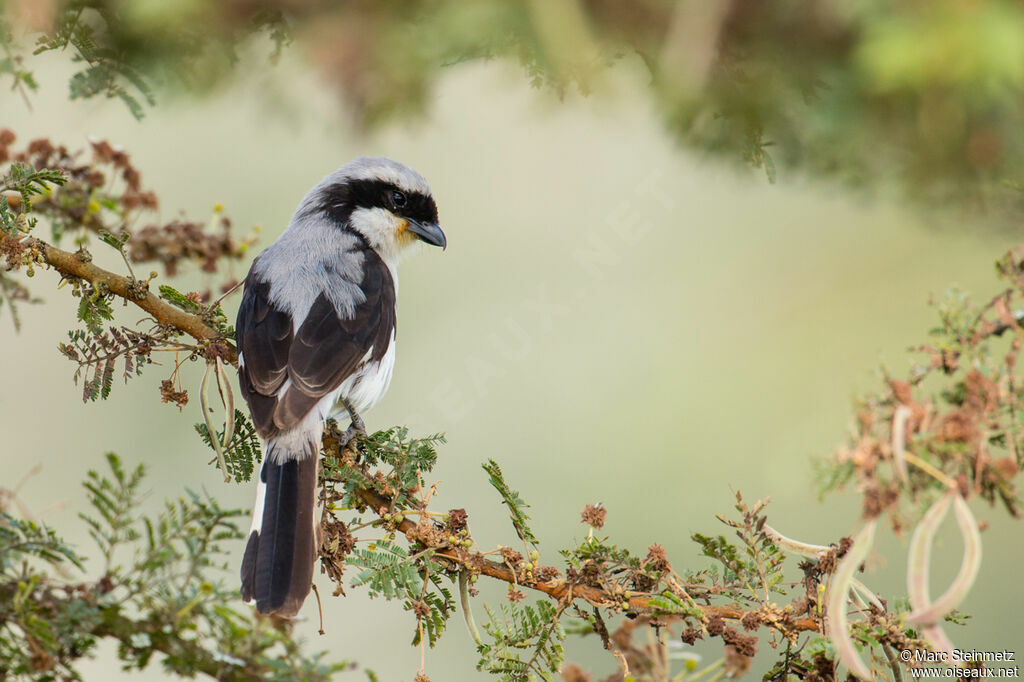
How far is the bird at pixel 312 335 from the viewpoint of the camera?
179cm

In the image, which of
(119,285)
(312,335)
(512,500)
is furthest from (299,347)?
(512,500)

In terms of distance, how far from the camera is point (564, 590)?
1302 millimetres

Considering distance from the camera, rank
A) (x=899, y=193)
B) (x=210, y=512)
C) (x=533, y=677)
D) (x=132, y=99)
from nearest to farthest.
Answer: (x=210, y=512) → (x=533, y=677) → (x=132, y=99) → (x=899, y=193)

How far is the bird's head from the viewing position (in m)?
2.96

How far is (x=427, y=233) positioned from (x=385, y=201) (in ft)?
0.56

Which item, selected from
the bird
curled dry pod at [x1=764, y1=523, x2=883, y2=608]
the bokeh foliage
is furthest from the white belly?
curled dry pod at [x1=764, y1=523, x2=883, y2=608]

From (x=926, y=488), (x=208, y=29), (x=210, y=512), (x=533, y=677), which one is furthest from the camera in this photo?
(x=208, y=29)

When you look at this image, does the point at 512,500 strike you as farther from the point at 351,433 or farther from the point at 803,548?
the point at 351,433

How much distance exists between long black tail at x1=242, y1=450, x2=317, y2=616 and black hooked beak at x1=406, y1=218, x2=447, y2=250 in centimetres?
112

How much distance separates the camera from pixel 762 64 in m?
2.26

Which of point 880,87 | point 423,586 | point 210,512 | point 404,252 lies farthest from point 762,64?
point 210,512

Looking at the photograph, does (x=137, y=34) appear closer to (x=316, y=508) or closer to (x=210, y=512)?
(x=316, y=508)

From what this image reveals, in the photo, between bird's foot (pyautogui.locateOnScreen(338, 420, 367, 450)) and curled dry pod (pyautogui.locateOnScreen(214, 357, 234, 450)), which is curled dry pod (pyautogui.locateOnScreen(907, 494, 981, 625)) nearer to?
curled dry pod (pyautogui.locateOnScreen(214, 357, 234, 450))

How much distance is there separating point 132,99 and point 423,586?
1125 mm
